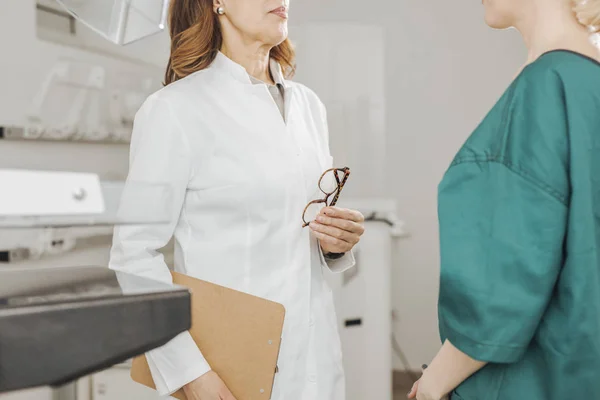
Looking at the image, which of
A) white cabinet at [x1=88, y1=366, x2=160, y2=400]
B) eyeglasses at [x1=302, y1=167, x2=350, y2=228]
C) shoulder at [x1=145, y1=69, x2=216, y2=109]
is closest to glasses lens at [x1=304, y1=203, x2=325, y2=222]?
eyeglasses at [x1=302, y1=167, x2=350, y2=228]

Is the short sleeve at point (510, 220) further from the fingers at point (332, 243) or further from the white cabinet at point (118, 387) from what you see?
the white cabinet at point (118, 387)

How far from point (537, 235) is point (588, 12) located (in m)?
0.28

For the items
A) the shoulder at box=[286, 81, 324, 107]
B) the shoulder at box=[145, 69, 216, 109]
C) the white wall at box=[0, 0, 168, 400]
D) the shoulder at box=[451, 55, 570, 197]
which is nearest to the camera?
the shoulder at box=[451, 55, 570, 197]

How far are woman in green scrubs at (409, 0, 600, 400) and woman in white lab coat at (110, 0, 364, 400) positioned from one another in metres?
0.45

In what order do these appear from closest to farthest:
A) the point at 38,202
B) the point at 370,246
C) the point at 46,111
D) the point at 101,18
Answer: the point at 38,202 < the point at 101,18 < the point at 46,111 < the point at 370,246

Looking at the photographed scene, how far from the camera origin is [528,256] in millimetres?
690

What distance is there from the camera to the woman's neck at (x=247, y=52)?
4.09 feet

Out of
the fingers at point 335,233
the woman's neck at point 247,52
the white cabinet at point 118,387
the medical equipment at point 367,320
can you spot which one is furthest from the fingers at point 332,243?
the medical equipment at point 367,320

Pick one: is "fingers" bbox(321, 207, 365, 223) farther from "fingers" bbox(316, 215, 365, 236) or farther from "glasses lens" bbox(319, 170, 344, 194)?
"glasses lens" bbox(319, 170, 344, 194)

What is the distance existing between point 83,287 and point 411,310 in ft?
8.45

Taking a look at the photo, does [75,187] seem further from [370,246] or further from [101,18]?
[370,246]

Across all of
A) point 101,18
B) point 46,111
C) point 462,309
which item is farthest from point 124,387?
point 462,309

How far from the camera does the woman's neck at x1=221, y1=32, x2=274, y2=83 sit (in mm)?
1246

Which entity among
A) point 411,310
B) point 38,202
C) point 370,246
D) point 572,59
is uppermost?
point 572,59
